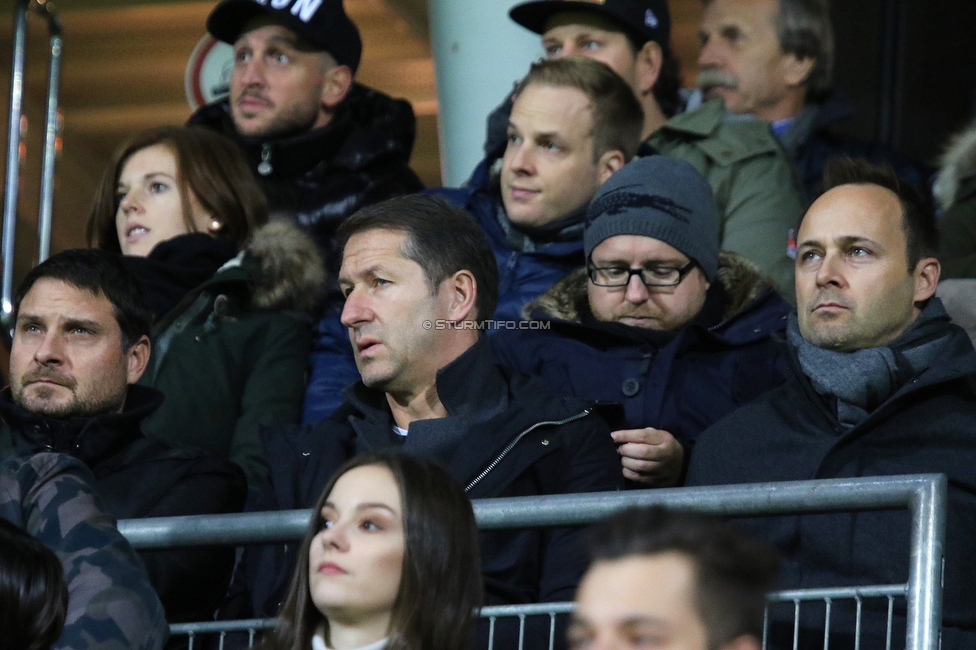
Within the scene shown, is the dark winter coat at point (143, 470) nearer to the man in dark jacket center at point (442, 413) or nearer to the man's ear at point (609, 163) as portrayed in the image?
the man in dark jacket center at point (442, 413)

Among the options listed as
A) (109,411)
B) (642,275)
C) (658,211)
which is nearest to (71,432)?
(109,411)

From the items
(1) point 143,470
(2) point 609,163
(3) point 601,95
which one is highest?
(3) point 601,95

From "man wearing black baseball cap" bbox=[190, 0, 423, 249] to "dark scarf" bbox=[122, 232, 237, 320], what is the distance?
586 millimetres

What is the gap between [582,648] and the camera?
99.2 inches

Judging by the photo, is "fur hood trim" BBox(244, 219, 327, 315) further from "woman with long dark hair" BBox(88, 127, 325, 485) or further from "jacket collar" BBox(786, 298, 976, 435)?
"jacket collar" BBox(786, 298, 976, 435)

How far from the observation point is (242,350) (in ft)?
17.9

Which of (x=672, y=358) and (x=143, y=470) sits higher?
(x=672, y=358)

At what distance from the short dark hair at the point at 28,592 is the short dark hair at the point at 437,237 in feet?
5.00

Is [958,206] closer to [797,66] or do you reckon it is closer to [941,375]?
[797,66]

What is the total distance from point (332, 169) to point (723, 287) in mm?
1751

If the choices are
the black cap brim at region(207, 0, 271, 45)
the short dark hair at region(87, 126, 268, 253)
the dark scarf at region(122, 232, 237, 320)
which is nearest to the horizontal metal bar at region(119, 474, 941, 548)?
the dark scarf at region(122, 232, 237, 320)

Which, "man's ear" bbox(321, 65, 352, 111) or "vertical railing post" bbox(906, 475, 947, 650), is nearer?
"vertical railing post" bbox(906, 475, 947, 650)

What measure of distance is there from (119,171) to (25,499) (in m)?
2.29

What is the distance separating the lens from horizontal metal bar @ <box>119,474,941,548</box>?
11.4 feet
